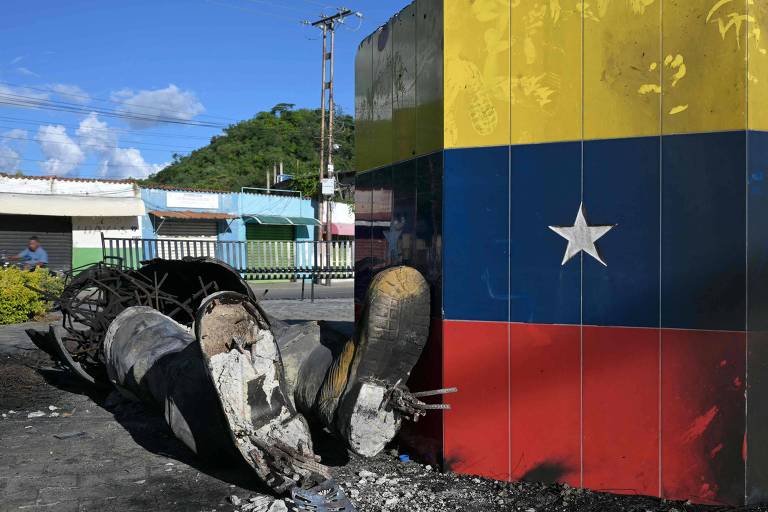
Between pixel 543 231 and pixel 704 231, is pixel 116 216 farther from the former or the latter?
pixel 704 231

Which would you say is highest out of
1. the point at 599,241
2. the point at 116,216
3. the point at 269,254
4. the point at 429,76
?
the point at 429,76

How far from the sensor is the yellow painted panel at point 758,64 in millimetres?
3754

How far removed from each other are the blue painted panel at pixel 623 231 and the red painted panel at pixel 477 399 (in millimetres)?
651

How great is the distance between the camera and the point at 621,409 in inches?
158

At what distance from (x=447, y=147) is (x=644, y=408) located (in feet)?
6.75

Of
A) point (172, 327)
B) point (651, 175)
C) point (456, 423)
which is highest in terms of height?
point (651, 175)

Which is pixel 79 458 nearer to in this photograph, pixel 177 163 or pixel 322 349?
pixel 322 349

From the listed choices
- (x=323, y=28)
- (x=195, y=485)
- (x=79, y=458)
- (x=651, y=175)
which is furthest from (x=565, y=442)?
(x=323, y=28)

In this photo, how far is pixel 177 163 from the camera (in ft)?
182

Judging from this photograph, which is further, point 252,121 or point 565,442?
point 252,121

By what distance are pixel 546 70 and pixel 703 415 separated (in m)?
2.30

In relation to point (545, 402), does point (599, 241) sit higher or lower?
higher

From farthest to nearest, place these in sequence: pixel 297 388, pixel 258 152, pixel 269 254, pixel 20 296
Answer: pixel 258 152, pixel 269 254, pixel 20 296, pixel 297 388

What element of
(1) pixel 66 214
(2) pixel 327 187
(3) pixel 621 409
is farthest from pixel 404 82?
(1) pixel 66 214
